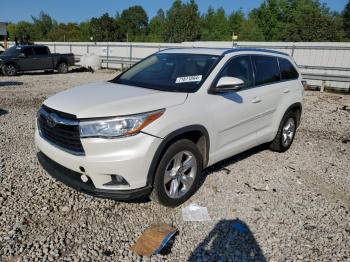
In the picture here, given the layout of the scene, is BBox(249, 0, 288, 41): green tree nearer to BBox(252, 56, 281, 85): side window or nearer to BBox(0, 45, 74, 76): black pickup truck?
BBox(0, 45, 74, 76): black pickup truck

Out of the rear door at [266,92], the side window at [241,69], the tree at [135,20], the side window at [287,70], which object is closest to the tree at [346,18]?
the tree at [135,20]

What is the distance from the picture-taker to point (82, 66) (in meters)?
21.5

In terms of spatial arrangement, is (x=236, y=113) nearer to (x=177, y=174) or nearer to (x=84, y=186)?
(x=177, y=174)

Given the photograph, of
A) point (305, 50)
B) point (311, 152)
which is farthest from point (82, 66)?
point (311, 152)

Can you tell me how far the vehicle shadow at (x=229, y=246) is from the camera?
3039 mm

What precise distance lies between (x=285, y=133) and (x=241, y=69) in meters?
1.86

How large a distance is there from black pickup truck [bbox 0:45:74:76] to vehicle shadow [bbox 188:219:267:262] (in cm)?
1668

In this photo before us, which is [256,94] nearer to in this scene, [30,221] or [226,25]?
[30,221]

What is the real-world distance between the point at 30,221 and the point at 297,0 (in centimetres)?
5943

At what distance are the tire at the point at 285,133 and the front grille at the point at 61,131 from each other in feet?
11.6

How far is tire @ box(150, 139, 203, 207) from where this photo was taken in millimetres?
3453

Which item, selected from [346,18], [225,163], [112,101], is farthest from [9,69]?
[346,18]

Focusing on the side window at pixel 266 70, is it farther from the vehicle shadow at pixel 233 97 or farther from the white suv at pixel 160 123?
the vehicle shadow at pixel 233 97

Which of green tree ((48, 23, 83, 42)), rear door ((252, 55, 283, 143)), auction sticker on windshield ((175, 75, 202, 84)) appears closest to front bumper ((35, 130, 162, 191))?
auction sticker on windshield ((175, 75, 202, 84))
